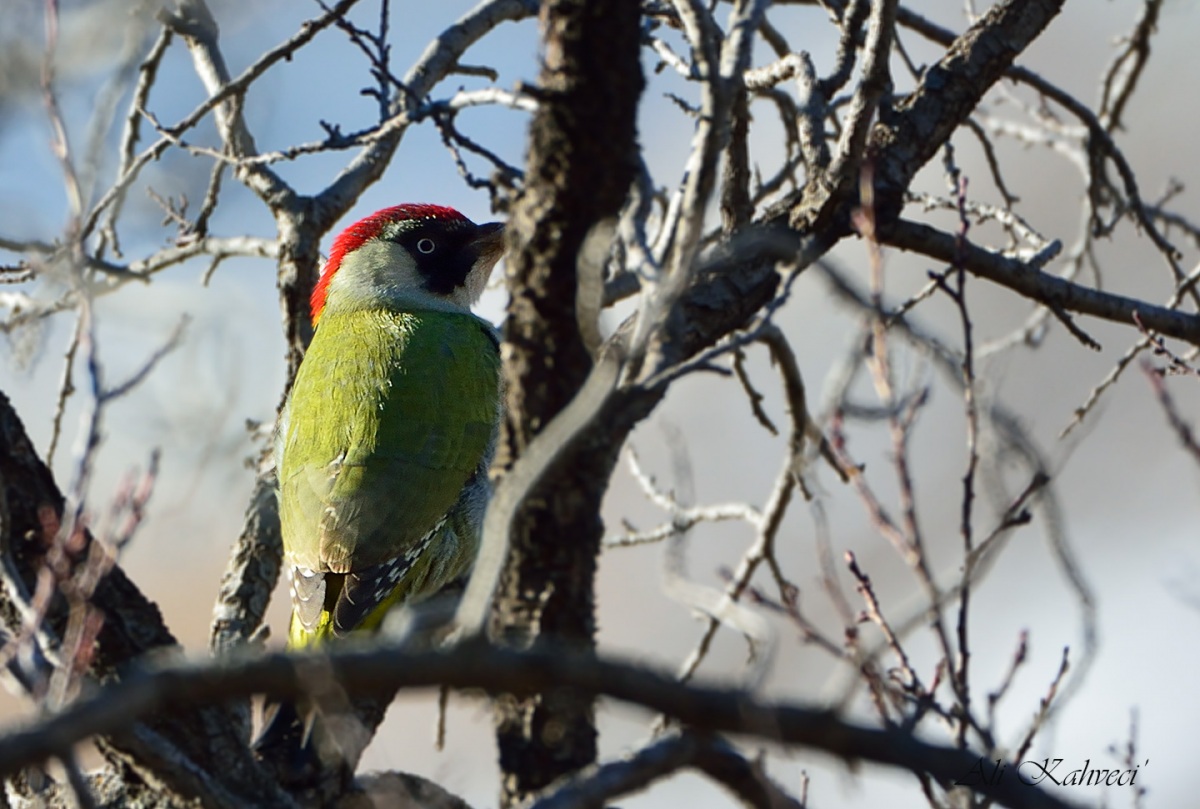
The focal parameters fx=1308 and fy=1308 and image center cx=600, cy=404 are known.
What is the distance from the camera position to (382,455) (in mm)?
5023

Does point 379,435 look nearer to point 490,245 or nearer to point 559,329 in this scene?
point 490,245

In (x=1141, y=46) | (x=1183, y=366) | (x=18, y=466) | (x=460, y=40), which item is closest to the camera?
(x=18, y=466)

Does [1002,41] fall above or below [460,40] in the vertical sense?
below

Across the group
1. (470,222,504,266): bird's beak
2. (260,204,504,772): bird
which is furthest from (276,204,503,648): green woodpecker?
(470,222,504,266): bird's beak

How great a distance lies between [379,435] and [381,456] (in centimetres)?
10

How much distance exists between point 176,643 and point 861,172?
215cm

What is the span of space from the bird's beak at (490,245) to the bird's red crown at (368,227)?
15cm

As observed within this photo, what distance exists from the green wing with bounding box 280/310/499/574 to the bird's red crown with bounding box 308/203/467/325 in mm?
817

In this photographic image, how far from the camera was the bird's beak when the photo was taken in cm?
635

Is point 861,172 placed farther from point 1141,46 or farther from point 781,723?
point 1141,46

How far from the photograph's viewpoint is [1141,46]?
18.3 feet

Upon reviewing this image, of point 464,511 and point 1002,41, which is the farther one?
point 464,511

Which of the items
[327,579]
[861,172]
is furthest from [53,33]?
[327,579]

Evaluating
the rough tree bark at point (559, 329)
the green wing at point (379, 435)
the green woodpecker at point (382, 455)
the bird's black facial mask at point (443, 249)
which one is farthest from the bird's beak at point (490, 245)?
the rough tree bark at point (559, 329)
